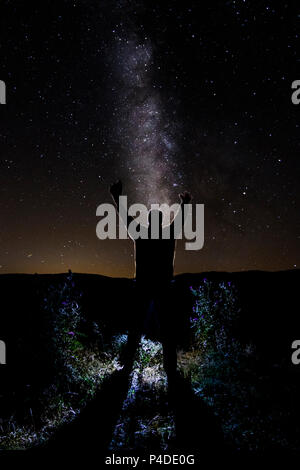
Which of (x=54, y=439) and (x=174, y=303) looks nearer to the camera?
(x=54, y=439)

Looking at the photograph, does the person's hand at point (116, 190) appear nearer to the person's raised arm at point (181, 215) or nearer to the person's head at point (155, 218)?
the person's head at point (155, 218)

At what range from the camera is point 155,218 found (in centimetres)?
306

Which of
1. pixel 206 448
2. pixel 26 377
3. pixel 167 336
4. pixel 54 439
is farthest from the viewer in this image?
pixel 26 377

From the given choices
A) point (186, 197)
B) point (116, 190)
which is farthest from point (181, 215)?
point (116, 190)

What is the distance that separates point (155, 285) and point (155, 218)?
2.64ft

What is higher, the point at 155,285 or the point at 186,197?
the point at 186,197

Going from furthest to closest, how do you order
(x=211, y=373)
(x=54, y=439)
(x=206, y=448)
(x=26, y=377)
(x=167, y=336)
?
(x=211, y=373) < (x=26, y=377) < (x=167, y=336) < (x=54, y=439) < (x=206, y=448)

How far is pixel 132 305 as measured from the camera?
9.77 feet

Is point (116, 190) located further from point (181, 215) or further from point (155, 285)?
point (155, 285)

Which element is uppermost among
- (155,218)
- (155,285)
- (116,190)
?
(116,190)

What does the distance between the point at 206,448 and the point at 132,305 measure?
1.54 metres

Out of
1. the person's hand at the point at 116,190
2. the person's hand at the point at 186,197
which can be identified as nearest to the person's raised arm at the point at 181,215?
the person's hand at the point at 186,197
